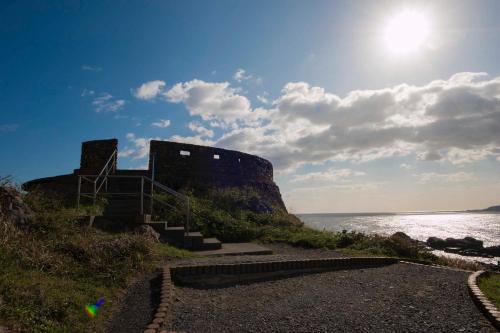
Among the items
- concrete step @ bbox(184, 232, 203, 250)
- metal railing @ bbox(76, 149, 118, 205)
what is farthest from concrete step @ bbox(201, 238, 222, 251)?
metal railing @ bbox(76, 149, 118, 205)

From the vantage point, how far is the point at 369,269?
23.1ft

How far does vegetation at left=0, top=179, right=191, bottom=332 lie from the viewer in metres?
3.48

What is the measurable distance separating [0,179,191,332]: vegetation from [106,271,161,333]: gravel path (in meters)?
0.15

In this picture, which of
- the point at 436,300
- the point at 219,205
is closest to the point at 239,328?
the point at 436,300

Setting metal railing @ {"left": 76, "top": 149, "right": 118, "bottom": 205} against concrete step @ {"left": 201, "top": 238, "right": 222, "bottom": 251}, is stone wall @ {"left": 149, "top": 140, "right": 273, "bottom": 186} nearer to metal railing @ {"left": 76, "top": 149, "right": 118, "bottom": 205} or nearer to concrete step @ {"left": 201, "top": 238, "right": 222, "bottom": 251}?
metal railing @ {"left": 76, "top": 149, "right": 118, "bottom": 205}

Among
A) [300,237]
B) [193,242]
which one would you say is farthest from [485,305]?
[300,237]

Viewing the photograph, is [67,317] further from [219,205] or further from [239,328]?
[219,205]

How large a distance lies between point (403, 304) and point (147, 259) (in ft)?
14.1

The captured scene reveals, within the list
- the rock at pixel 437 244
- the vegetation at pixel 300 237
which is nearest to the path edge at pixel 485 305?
the vegetation at pixel 300 237

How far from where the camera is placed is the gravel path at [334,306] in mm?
3744

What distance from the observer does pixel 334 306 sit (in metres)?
4.40

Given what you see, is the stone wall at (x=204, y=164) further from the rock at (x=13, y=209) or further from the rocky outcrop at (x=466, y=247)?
the rocky outcrop at (x=466, y=247)

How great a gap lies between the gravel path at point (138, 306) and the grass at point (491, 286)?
4.64 metres

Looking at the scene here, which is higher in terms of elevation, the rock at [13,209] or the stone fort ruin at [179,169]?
the stone fort ruin at [179,169]
